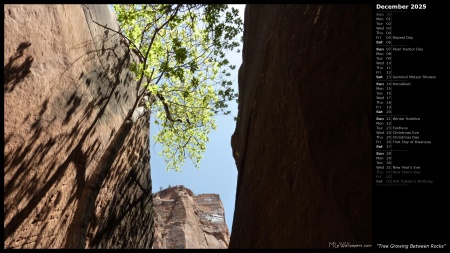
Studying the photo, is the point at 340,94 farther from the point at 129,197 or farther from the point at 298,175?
the point at 129,197

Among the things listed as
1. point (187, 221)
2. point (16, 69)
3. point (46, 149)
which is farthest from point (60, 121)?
point (187, 221)

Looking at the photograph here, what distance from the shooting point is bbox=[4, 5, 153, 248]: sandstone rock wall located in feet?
23.1

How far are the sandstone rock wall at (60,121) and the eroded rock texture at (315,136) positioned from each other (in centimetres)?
516

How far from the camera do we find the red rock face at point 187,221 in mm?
25591

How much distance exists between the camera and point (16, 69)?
703 centimetres

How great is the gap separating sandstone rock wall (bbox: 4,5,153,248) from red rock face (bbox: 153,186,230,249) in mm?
11777

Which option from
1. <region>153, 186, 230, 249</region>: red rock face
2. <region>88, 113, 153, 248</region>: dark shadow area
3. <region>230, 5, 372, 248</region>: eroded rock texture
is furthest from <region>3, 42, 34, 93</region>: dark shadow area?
<region>153, 186, 230, 249</region>: red rock face

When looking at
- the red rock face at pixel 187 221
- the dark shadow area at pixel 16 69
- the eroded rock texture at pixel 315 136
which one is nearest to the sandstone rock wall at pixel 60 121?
the dark shadow area at pixel 16 69

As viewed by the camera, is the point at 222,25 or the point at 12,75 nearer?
the point at 12,75

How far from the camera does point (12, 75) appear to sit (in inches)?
271

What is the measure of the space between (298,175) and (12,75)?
262 inches

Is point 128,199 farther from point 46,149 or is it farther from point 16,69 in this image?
point 16,69
